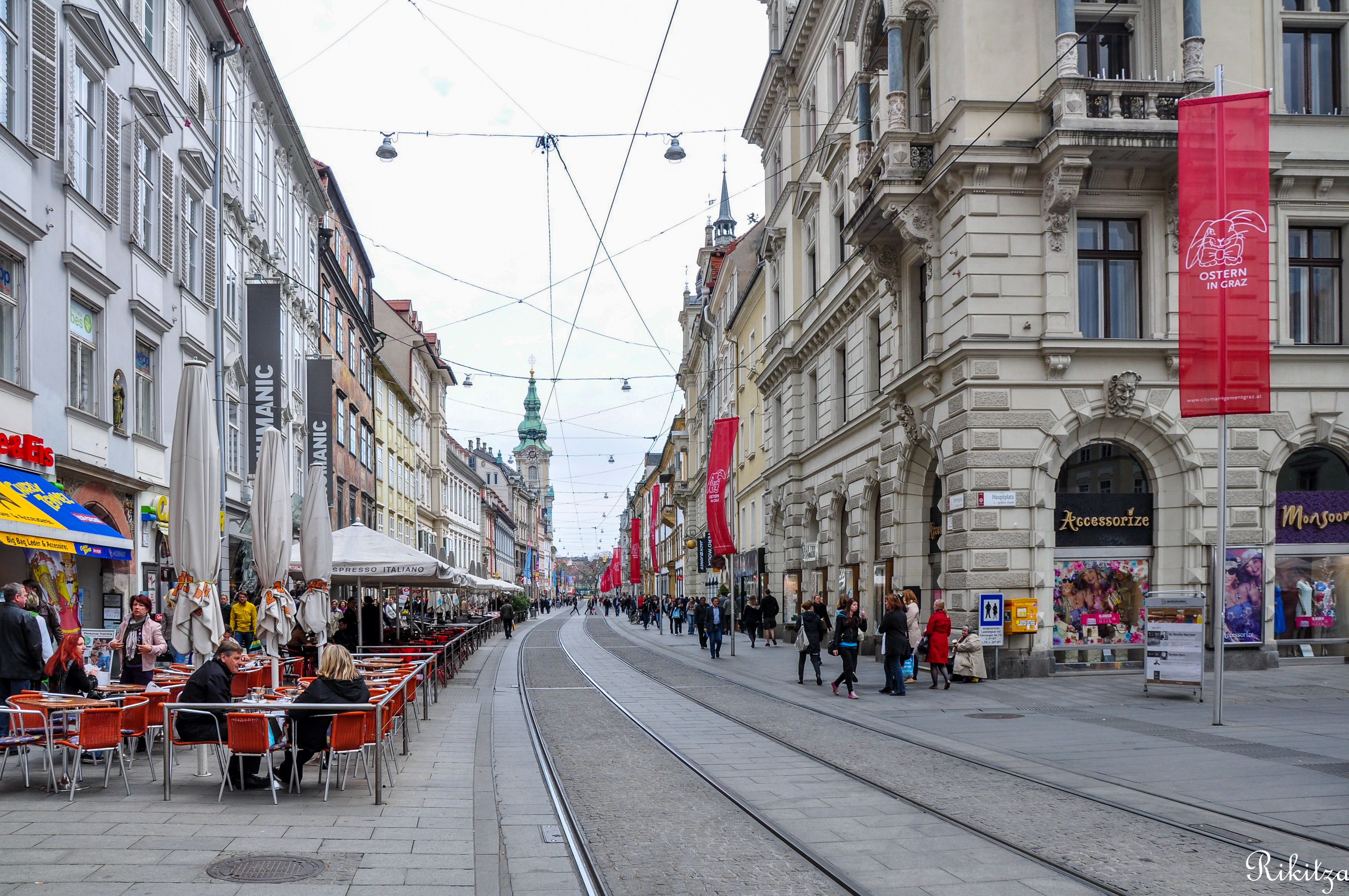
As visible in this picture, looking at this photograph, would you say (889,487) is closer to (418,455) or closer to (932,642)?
(932,642)

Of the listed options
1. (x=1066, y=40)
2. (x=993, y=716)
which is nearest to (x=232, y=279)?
(x=1066, y=40)

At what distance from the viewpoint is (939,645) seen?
2056 cm

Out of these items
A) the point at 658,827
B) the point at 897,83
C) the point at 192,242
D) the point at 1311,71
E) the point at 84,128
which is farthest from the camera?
the point at 192,242

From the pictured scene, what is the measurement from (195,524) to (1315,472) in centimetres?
1994

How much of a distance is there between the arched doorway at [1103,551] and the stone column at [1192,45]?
6645 mm

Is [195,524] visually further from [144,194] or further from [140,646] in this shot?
[144,194]

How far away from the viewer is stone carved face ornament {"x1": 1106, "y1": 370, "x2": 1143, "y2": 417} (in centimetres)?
2178

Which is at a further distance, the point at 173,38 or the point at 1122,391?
the point at 173,38

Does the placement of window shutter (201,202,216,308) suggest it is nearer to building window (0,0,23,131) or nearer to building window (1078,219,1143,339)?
building window (0,0,23,131)

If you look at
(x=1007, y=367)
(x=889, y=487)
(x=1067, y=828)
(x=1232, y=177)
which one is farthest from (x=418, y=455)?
(x=1067, y=828)

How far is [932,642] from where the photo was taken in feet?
67.5

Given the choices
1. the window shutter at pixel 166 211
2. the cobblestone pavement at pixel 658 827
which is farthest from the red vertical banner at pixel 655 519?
the cobblestone pavement at pixel 658 827

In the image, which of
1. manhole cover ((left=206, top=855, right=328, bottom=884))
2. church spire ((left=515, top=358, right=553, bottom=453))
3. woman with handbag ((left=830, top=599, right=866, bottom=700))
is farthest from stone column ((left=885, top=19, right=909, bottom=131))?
church spire ((left=515, top=358, right=553, bottom=453))

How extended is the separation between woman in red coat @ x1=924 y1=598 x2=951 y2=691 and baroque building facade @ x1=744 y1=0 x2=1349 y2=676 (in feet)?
3.67
